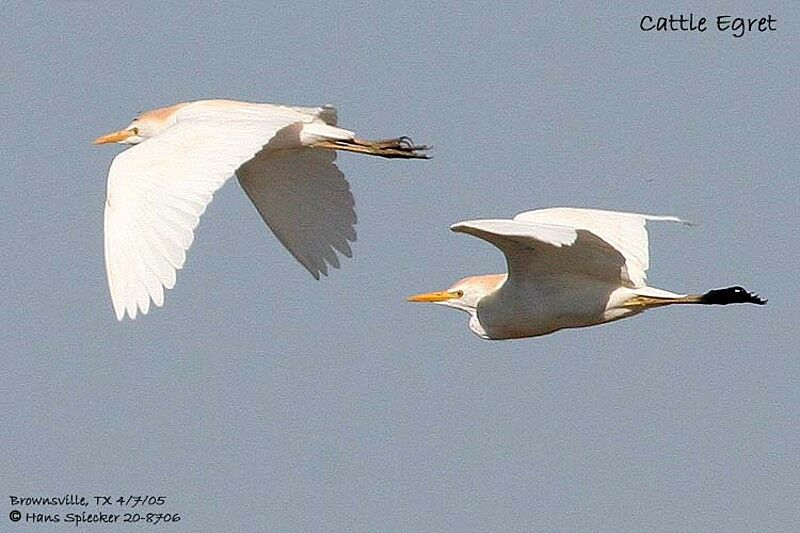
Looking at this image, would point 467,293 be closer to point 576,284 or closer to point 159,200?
point 576,284

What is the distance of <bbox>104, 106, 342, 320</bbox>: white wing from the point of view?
15.5 meters

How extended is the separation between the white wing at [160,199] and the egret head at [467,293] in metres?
1.85

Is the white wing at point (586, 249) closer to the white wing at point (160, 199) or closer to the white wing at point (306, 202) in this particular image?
the white wing at point (160, 199)

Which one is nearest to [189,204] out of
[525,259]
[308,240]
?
[525,259]

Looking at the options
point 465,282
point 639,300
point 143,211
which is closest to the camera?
point 143,211

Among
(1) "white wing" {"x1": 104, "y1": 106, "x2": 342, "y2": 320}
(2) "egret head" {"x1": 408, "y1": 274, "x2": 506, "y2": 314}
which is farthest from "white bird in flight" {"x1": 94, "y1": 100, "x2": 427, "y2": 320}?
(2) "egret head" {"x1": 408, "y1": 274, "x2": 506, "y2": 314}

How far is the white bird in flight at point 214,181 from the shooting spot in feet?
51.4

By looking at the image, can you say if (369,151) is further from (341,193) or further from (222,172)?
(222,172)

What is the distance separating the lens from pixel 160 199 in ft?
53.0

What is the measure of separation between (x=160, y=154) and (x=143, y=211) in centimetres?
89

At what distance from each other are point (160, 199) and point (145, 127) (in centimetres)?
431

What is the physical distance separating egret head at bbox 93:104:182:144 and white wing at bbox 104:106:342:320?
2259 millimetres

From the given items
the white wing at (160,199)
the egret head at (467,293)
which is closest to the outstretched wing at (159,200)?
the white wing at (160,199)

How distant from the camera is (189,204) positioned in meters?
16.0
